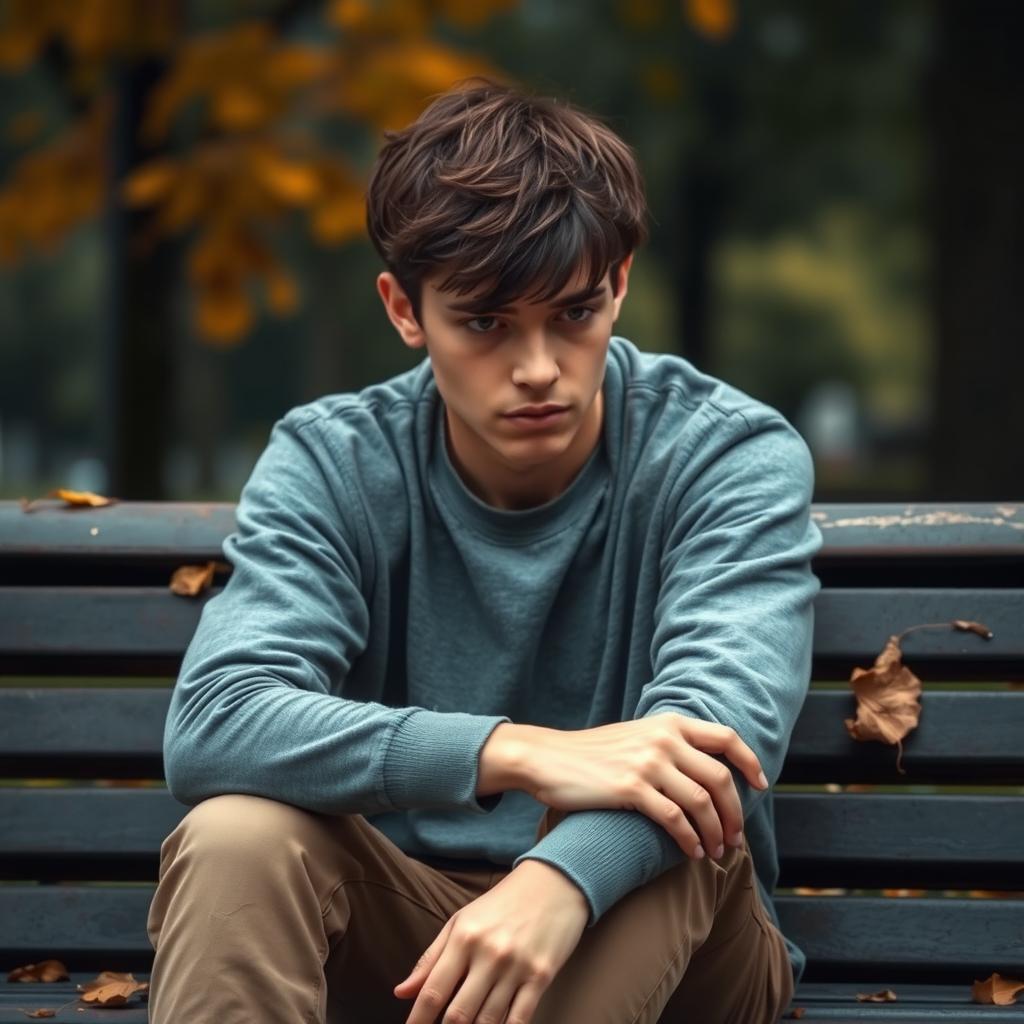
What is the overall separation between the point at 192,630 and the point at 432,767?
39.3 inches

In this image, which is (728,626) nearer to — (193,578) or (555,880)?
(555,880)

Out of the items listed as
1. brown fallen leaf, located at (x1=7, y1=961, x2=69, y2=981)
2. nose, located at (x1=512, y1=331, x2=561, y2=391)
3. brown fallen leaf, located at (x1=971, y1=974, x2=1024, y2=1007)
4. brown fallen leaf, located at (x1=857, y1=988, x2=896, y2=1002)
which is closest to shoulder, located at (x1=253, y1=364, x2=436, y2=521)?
nose, located at (x1=512, y1=331, x2=561, y2=391)

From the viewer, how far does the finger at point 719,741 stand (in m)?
2.67

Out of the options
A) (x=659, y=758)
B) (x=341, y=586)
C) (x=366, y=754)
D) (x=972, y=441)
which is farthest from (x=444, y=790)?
(x=972, y=441)

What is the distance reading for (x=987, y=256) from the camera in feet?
35.7

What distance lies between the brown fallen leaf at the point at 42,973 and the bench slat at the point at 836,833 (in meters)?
0.20

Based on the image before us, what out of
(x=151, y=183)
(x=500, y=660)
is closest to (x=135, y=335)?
(x=151, y=183)

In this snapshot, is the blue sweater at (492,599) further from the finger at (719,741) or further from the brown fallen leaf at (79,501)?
the brown fallen leaf at (79,501)

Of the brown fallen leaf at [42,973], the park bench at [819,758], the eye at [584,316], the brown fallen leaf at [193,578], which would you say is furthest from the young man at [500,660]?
the brown fallen leaf at [42,973]

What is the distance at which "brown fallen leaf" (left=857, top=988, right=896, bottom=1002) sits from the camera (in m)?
3.18

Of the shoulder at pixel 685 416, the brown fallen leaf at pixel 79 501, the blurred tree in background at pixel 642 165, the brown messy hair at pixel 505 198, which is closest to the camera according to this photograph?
the brown messy hair at pixel 505 198

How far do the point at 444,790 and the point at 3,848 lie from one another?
118 cm

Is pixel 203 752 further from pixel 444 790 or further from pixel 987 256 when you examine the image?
Result: pixel 987 256

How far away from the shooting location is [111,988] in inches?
130
